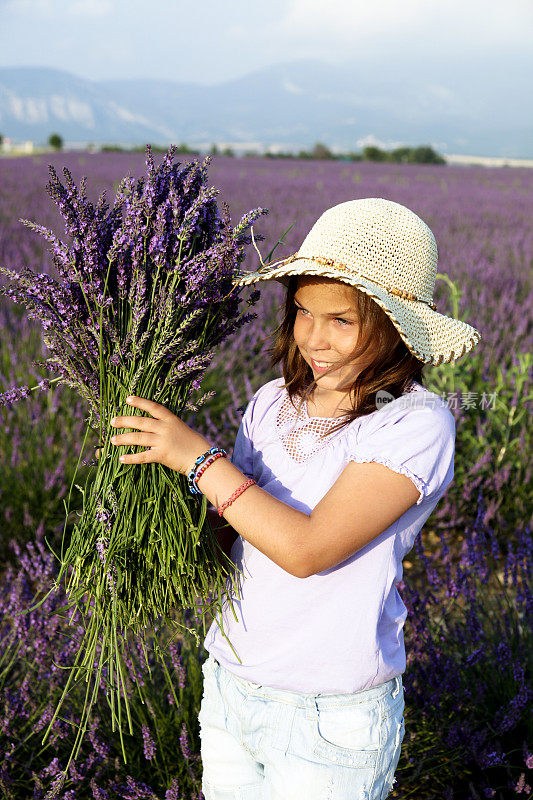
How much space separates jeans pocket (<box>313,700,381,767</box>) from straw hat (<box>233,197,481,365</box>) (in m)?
0.61

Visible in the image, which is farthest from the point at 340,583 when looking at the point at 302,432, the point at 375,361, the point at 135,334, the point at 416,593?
the point at 416,593

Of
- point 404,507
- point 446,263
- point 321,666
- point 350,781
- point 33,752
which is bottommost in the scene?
point 33,752

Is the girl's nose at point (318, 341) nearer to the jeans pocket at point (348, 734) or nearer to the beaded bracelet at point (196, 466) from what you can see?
the beaded bracelet at point (196, 466)

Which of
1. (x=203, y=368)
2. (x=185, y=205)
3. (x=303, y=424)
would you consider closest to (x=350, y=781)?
(x=303, y=424)

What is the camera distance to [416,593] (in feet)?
6.13

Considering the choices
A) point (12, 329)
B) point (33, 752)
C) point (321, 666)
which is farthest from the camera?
point (12, 329)

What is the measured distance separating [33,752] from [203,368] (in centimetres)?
111

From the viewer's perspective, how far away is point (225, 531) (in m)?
1.32

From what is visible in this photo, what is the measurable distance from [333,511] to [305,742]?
1.34 ft

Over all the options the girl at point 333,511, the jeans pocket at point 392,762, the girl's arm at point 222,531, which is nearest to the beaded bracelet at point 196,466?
the girl at point 333,511

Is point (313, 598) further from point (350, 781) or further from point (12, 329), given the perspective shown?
point (12, 329)

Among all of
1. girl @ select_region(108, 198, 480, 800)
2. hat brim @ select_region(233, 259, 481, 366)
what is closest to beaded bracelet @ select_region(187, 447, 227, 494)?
girl @ select_region(108, 198, 480, 800)

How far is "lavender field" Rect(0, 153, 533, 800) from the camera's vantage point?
1.60 metres

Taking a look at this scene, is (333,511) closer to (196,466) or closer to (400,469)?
(400,469)
